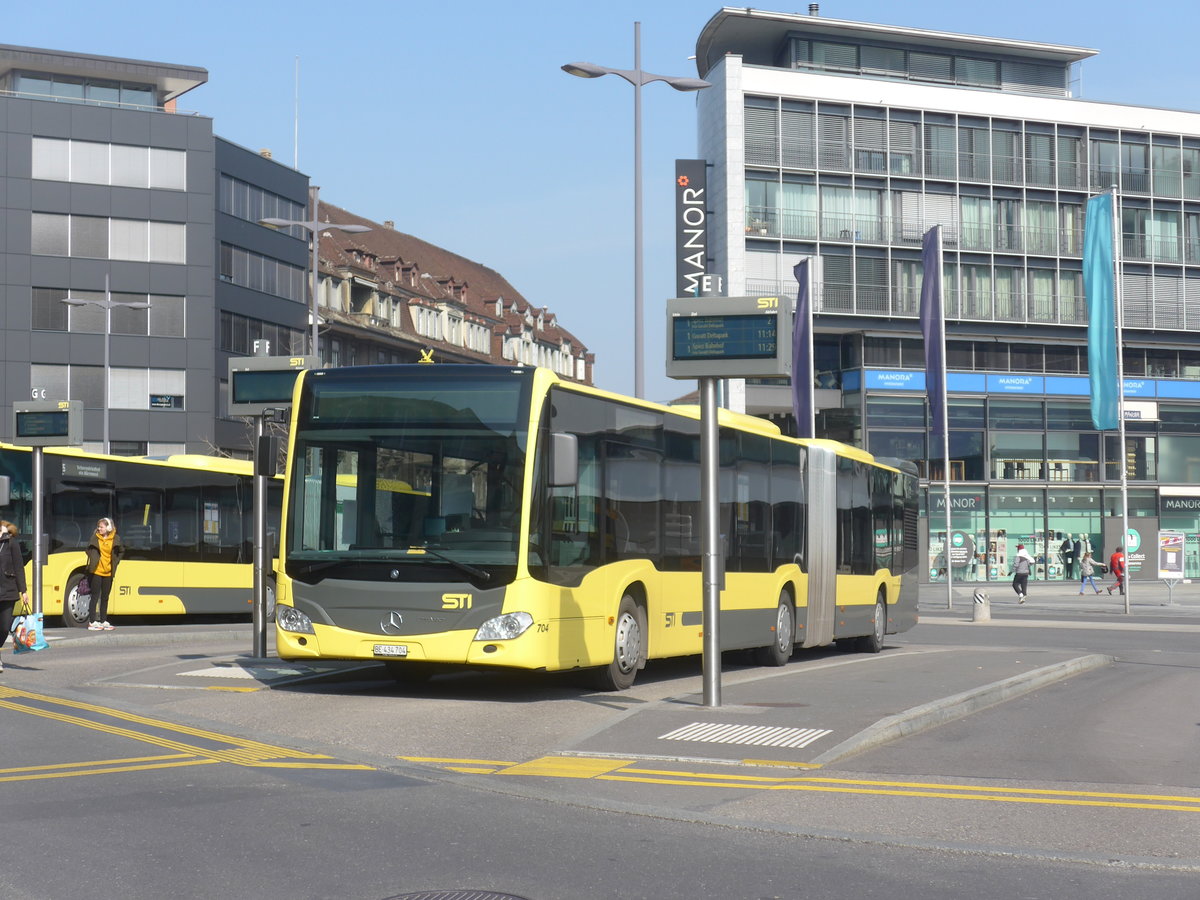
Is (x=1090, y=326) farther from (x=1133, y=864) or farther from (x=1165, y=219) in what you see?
(x=1133, y=864)

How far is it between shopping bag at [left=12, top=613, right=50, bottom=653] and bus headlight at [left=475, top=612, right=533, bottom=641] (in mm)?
7449

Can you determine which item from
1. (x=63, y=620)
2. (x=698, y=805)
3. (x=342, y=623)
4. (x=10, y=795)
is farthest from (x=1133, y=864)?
(x=63, y=620)

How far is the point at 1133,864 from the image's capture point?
7.20 m

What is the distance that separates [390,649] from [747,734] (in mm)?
3614

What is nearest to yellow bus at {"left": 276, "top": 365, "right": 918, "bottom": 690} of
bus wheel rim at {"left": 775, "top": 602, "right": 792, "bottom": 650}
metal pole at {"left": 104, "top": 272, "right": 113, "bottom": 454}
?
bus wheel rim at {"left": 775, "top": 602, "right": 792, "bottom": 650}

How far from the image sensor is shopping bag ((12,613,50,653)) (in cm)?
1839

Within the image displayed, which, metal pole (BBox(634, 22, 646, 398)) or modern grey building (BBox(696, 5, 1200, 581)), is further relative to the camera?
modern grey building (BBox(696, 5, 1200, 581))

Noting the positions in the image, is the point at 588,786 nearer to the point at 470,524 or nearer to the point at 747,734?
the point at 747,734

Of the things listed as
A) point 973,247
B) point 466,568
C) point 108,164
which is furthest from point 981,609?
point 108,164

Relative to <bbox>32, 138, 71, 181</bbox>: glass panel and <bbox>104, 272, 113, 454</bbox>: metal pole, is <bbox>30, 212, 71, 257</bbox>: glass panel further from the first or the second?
<bbox>104, 272, 113, 454</bbox>: metal pole

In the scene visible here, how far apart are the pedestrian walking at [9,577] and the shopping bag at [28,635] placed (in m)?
0.71

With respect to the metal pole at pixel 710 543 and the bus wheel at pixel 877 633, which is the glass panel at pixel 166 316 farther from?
the metal pole at pixel 710 543

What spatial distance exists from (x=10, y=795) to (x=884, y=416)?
51571 mm

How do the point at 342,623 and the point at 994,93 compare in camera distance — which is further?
the point at 994,93
